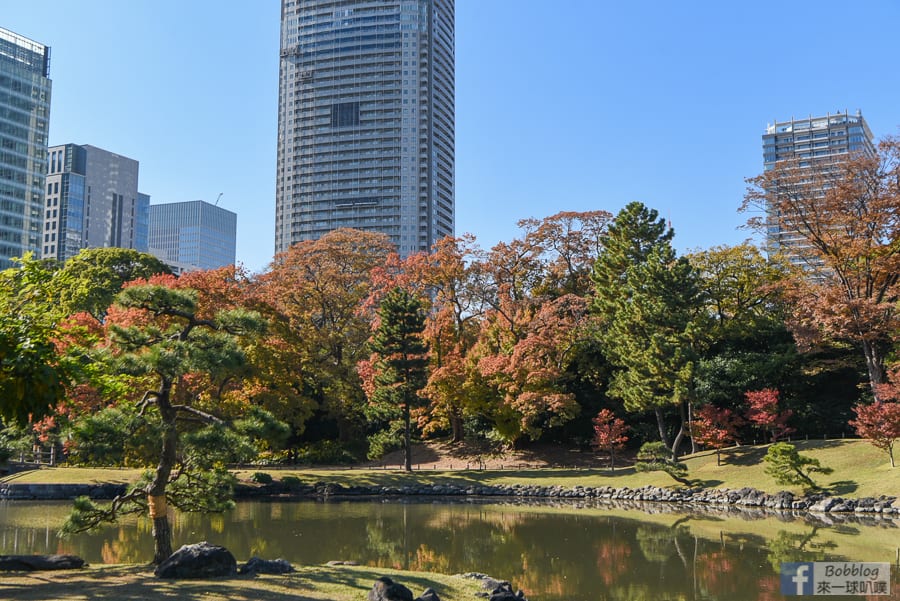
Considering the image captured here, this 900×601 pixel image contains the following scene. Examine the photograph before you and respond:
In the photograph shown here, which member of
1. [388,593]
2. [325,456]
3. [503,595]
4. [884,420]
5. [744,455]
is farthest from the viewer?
[325,456]

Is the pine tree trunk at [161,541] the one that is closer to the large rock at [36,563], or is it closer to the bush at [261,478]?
the large rock at [36,563]

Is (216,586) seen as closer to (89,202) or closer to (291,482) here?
(291,482)

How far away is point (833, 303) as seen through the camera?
95.8ft

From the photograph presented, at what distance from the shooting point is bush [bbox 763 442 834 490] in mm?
24781

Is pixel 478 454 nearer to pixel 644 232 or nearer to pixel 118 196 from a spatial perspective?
pixel 644 232

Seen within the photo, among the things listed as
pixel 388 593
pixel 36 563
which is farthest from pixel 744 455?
pixel 36 563

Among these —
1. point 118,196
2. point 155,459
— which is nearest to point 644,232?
point 155,459

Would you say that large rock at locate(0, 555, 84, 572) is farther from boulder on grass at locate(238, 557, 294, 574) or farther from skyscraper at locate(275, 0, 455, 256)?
skyscraper at locate(275, 0, 455, 256)

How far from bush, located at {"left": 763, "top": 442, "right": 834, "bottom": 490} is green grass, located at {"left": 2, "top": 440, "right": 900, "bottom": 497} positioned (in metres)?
0.45

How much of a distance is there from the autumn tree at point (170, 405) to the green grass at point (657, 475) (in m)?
18.9

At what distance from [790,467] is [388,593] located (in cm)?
2018

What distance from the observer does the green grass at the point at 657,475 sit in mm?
25344

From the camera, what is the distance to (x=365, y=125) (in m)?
104

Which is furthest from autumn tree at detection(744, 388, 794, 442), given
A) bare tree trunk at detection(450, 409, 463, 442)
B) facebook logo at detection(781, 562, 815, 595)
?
facebook logo at detection(781, 562, 815, 595)
